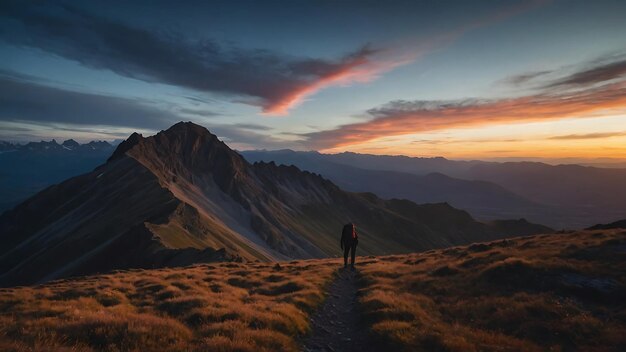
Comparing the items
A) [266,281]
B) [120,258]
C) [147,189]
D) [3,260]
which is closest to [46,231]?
[3,260]

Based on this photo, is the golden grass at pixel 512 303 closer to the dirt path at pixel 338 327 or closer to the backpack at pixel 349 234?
the dirt path at pixel 338 327

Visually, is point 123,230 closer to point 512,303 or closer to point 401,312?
point 401,312

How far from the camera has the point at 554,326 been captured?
13234 mm

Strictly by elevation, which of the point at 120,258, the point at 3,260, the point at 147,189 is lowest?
the point at 3,260

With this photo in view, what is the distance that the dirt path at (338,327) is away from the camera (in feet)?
40.5

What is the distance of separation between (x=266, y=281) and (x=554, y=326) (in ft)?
56.6

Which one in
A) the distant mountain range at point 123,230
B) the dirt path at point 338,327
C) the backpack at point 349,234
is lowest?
the distant mountain range at point 123,230

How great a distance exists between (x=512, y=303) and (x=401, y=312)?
16.6ft

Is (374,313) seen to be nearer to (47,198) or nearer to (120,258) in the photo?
(120,258)

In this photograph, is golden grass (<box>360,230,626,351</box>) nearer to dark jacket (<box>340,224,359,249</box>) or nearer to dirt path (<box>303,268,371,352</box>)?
dirt path (<box>303,268,371,352</box>)

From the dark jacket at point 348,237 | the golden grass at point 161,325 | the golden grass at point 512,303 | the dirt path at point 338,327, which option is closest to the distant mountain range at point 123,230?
the dark jacket at point 348,237

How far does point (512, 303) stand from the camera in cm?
1582

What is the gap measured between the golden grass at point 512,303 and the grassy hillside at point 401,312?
0.16 feet

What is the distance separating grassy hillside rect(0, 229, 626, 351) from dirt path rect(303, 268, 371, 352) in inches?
15.5
